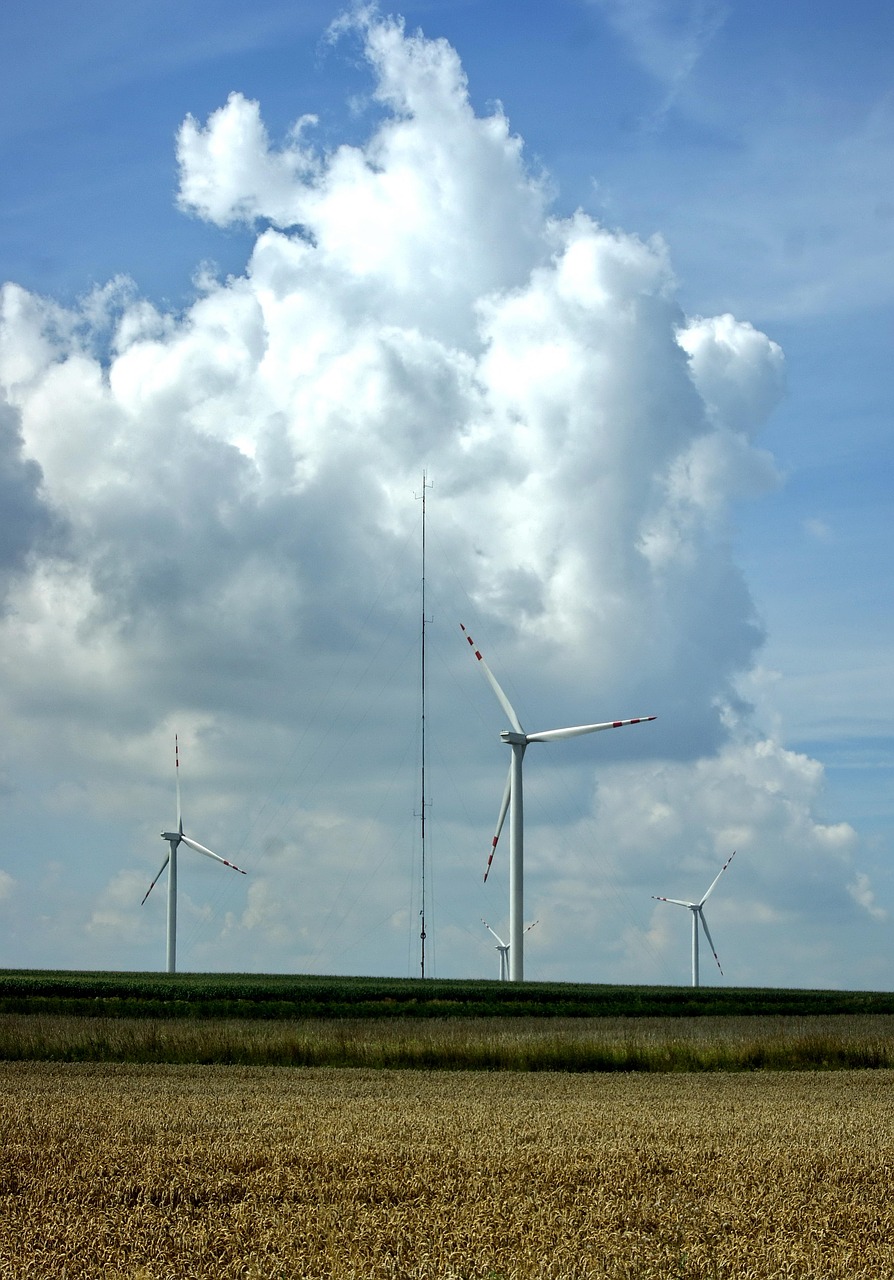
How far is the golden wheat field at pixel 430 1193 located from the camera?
12.9 m

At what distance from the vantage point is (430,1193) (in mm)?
15422

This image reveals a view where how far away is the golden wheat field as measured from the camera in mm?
12883

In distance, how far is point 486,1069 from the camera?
4247 centimetres

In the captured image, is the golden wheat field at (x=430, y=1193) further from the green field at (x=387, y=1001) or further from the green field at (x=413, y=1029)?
the green field at (x=387, y=1001)

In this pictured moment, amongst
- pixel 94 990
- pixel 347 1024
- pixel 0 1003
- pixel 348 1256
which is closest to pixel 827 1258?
pixel 348 1256

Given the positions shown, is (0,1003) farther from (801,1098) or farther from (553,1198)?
(553,1198)

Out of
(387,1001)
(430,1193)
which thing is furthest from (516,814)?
(430,1193)

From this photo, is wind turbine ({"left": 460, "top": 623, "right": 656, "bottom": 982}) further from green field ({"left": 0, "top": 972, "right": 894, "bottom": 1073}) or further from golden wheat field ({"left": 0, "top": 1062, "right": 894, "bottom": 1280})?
golden wheat field ({"left": 0, "top": 1062, "right": 894, "bottom": 1280})

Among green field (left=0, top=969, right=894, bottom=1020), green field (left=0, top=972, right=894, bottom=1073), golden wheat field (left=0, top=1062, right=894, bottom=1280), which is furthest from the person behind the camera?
green field (left=0, top=969, right=894, bottom=1020)

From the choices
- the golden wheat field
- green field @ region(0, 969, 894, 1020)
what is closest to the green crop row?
green field @ region(0, 969, 894, 1020)

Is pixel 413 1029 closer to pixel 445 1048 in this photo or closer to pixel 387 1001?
pixel 445 1048

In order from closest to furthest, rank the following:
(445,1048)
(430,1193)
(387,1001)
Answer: (430,1193) → (445,1048) → (387,1001)

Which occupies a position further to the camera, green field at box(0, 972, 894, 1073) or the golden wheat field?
green field at box(0, 972, 894, 1073)

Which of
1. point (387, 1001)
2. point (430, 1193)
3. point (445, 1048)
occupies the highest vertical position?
point (430, 1193)
